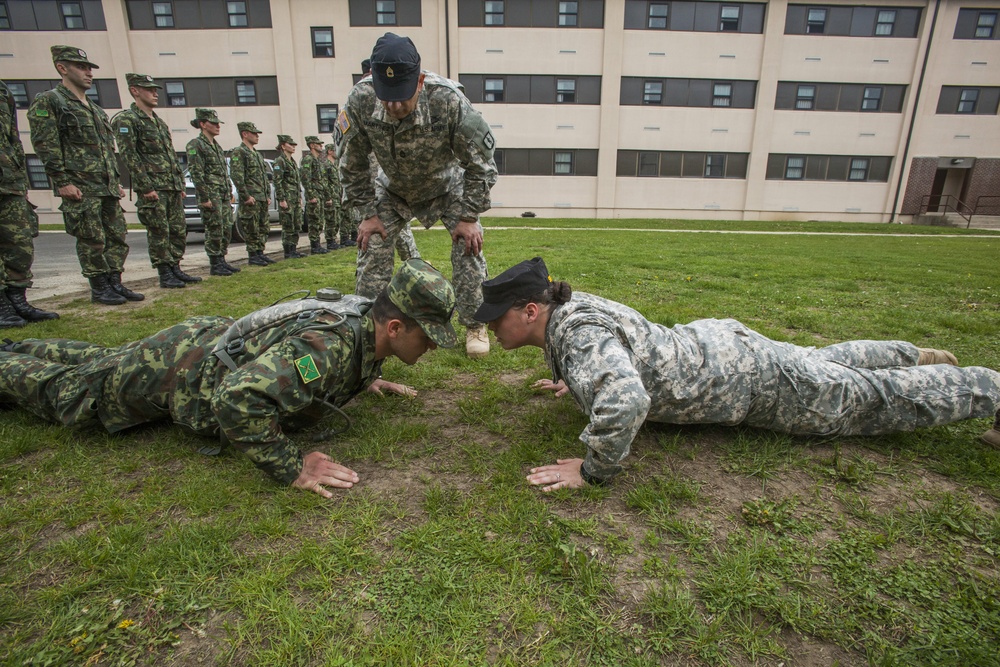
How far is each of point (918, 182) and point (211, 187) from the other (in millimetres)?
31856

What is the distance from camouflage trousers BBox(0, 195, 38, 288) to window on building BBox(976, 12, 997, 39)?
3710 centimetres

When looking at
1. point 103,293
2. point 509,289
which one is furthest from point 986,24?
point 103,293

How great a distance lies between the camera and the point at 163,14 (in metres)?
24.3

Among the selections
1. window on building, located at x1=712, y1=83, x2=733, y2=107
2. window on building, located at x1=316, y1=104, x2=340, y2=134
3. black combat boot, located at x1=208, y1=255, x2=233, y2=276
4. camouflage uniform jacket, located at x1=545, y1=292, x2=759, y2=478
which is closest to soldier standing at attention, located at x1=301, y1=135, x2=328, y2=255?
black combat boot, located at x1=208, y1=255, x2=233, y2=276

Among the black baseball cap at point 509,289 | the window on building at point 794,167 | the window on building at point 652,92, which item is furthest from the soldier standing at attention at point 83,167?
the window on building at point 794,167

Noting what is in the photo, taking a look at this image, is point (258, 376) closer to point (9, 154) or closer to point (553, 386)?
point (553, 386)

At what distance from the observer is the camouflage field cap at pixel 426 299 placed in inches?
94.4

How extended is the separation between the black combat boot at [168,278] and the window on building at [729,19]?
27.2m

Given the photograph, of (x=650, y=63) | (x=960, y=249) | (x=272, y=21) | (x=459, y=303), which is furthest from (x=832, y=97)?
(x=459, y=303)

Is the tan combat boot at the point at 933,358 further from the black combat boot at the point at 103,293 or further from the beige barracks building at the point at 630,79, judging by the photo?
the beige barracks building at the point at 630,79

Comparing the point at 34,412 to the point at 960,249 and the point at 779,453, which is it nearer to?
the point at 779,453

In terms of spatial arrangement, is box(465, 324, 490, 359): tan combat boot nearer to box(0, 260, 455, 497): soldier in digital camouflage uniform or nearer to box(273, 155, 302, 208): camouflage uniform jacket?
box(0, 260, 455, 497): soldier in digital camouflage uniform

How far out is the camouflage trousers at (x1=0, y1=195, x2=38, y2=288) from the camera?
17.3 ft

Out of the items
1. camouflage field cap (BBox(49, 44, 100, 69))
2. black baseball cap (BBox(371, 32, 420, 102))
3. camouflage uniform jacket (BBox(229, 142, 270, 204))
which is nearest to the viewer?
black baseball cap (BBox(371, 32, 420, 102))
